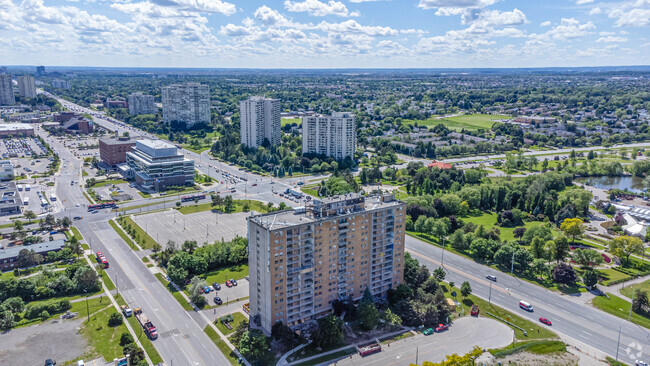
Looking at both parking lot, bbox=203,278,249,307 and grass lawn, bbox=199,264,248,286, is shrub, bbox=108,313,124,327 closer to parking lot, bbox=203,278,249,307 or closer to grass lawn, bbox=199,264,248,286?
parking lot, bbox=203,278,249,307

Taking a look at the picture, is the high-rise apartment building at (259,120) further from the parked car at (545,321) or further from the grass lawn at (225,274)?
the parked car at (545,321)

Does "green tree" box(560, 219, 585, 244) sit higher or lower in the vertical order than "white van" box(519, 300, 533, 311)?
higher

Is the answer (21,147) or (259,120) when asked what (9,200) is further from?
(259,120)

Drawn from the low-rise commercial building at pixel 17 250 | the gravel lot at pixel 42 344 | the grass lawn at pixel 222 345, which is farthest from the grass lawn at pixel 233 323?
the low-rise commercial building at pixel 17 250

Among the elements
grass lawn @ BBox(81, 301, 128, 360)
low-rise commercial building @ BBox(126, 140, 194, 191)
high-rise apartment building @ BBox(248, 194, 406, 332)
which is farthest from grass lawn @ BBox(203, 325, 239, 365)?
low-rise commercial building @ BBox(126, 140, 194, 191)

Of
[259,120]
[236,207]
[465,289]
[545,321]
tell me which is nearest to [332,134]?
[259,120]

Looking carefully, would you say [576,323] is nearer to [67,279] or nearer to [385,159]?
[67,279]

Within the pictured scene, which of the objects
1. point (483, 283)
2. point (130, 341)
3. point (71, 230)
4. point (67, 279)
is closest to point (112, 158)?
point (71, 230)
